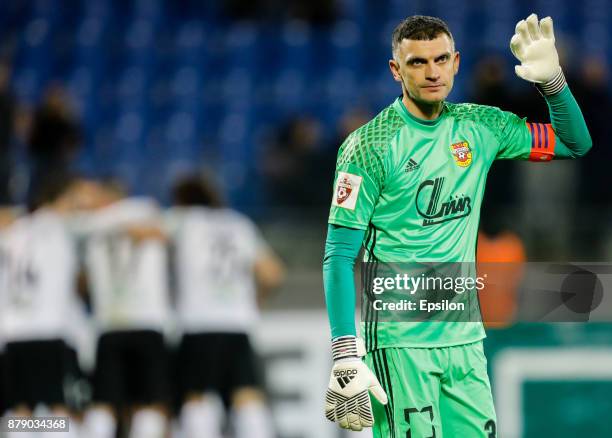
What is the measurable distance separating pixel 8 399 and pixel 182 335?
41.8 inches

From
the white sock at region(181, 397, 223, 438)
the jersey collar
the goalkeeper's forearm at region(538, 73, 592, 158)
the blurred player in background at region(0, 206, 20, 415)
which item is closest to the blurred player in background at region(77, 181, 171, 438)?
the white sock at region(181, 397, 223, 438)

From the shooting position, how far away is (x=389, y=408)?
3.66 meters

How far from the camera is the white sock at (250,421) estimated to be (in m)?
7.26

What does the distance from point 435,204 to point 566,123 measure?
17.7 inches

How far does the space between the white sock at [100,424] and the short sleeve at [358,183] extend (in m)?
3.95

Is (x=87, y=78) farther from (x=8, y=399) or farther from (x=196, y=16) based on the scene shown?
(x=8, y=399)

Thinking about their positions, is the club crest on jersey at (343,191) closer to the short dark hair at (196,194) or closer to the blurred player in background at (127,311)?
the blurred player in background at (127,311)

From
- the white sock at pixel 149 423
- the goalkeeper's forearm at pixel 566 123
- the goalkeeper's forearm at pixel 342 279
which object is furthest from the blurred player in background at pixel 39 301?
the goalkeeper's forearm at pixel 566 123

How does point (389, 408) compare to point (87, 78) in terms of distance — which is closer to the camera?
point (389, 408)

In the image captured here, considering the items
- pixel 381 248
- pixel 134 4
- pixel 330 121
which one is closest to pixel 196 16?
pixel 134 4

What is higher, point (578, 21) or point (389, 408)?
point (578, 21)

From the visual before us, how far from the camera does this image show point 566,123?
3.64 metres

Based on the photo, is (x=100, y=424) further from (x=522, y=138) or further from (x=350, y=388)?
(x=522, y=138)

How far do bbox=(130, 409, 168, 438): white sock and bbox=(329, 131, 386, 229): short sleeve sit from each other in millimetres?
3895
